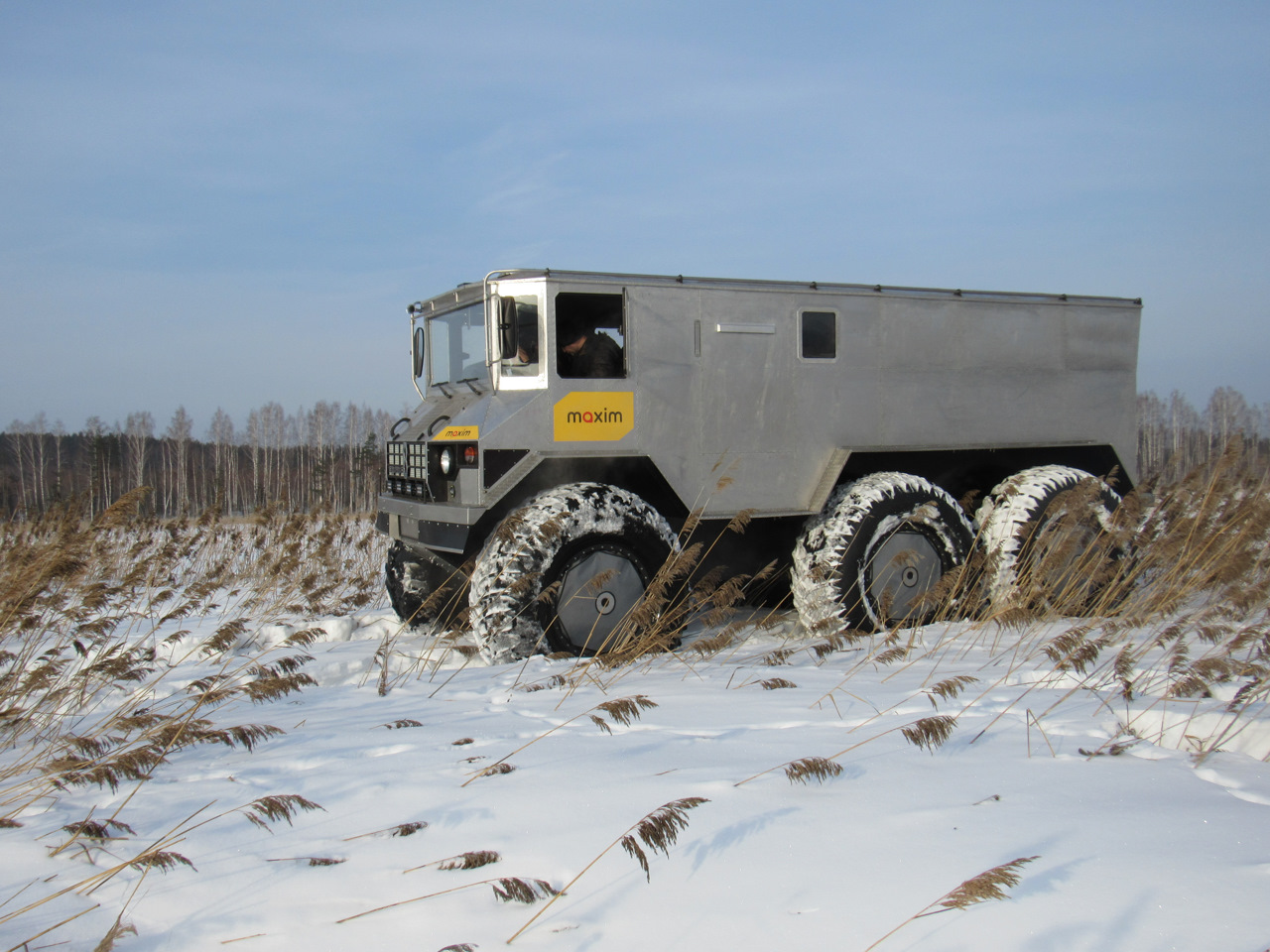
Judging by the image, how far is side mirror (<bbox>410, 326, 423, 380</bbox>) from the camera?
22.8 ft

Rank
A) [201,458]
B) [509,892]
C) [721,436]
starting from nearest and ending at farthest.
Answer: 1. [509,892]
2. [721,436]
3. [201,458]

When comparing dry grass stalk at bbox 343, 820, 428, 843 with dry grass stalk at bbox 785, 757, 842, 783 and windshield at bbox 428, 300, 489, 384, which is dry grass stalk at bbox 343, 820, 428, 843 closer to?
dry grass stalk at bbox 785, 757, 842, 783

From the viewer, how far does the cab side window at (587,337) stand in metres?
5.75

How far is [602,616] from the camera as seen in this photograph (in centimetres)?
549

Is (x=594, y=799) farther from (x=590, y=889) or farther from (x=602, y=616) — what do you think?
(x=602, y=616)

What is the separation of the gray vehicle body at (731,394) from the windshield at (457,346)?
0.06 feet

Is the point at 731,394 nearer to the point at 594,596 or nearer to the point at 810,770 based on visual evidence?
the point at 594,596

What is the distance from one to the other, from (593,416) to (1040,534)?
11.1 ft

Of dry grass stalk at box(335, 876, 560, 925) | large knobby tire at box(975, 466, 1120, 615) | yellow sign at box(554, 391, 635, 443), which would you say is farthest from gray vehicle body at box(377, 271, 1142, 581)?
dry grass stalk at box(335, 876, 560, 925)

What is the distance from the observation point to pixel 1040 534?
6070mm

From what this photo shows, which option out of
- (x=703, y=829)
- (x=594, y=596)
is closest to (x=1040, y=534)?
(x=594, y=596)

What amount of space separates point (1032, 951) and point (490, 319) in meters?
4.73

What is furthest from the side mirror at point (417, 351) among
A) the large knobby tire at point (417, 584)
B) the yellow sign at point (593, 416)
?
the yellow sign at point (593, 416)

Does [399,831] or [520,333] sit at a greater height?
[520,333]
